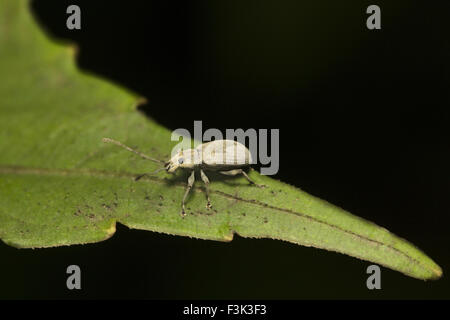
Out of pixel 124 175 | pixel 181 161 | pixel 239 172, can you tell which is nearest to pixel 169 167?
pixel 181 161

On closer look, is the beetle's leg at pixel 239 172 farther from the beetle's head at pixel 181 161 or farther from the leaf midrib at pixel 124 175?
the beetle's head at pixel 181 161

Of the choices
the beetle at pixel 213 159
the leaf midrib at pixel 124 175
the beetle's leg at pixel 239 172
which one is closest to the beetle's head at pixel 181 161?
the beetle at pixel 213 159

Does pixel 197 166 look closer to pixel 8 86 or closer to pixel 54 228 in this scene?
pixel 54 228

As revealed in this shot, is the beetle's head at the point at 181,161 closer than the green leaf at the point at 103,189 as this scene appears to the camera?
No

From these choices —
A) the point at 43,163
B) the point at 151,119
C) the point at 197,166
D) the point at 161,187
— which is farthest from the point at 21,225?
the point at 197,166

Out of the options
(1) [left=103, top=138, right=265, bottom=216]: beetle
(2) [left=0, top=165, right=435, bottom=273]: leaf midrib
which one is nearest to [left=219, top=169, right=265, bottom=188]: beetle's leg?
(1) [left=103, top=138, right=265, bottom=216]: beetle

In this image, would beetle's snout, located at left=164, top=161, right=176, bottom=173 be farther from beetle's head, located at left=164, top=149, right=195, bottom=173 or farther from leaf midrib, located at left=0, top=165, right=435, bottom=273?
leaf midrib, located at left=0, top=165, right=435, bottom=273
